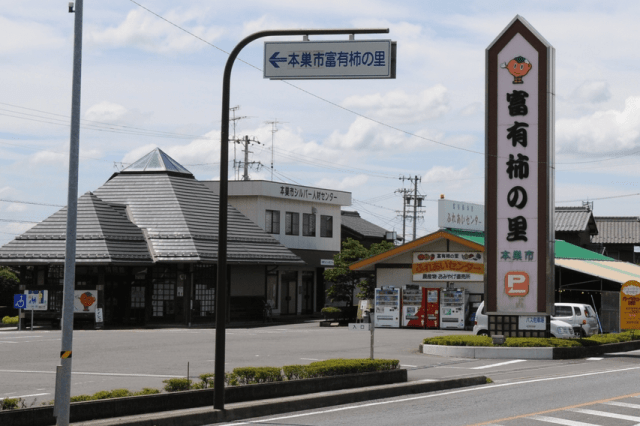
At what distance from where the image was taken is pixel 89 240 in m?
39.3

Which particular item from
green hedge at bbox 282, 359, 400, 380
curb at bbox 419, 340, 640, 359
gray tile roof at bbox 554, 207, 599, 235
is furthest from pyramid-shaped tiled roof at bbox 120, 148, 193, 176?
gray tile roof at bbox 554, 207, 599, 235

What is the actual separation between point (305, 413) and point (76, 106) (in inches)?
254

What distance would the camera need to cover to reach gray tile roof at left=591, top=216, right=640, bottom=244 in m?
72.8

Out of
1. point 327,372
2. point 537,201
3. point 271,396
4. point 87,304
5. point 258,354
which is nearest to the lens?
point 271,396

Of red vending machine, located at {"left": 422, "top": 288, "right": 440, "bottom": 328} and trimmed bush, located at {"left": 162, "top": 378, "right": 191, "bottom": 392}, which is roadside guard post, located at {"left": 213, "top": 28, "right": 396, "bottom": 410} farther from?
red vending machine, located at {"left": 422, "top": 288, "right": 440, "bottom": 328}

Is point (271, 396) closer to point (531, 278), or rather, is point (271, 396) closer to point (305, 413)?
point (305, 413)

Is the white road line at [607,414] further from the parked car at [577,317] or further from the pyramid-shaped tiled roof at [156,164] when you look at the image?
the pyramid-shaped tiled roof at [156,164]

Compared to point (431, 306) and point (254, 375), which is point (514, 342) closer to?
point (254, 375)

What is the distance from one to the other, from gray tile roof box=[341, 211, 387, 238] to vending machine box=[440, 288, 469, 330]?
25308 millimetres

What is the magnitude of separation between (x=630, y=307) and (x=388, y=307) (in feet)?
42.0

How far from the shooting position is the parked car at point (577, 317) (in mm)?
33156

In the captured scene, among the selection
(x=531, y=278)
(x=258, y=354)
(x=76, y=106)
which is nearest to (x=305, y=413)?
(x=76, y=106)

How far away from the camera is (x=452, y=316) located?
40344mm

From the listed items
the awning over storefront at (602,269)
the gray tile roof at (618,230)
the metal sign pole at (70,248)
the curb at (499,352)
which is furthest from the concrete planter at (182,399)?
the gray tile roof at (618,230)
